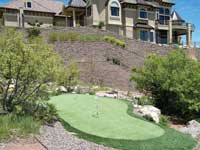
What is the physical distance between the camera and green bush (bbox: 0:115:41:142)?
421 inches

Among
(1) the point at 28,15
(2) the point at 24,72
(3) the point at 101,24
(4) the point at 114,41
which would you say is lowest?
(2) the point at 24,72

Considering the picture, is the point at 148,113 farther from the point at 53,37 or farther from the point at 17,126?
the point at 53,37

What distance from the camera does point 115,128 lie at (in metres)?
12.9

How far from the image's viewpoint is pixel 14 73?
12.5 metres

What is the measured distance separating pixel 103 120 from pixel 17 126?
3.72 m

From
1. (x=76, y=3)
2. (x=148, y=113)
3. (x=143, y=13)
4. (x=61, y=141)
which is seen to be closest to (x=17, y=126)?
(x=61, y=141)

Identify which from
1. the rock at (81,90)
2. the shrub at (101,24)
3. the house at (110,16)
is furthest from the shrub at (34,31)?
the rock at (81,90)

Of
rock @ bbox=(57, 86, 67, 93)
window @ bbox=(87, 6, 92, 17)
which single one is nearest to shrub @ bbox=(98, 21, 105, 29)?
window @ bbox=(87, 6, 92, 17)

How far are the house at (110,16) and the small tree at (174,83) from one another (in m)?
21.5

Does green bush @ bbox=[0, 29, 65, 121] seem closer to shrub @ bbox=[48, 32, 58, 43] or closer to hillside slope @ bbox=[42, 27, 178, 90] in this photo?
hillside slope @ bbox=[42, 27, 178, 90]

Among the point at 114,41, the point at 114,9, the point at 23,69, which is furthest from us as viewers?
the point at 114,9

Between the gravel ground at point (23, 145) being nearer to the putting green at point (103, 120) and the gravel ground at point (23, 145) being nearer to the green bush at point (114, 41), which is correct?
the putting green at point (103, 120)

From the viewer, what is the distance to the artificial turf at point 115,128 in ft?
37.9

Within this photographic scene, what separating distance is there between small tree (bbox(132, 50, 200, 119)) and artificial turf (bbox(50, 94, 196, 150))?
3.33 m
